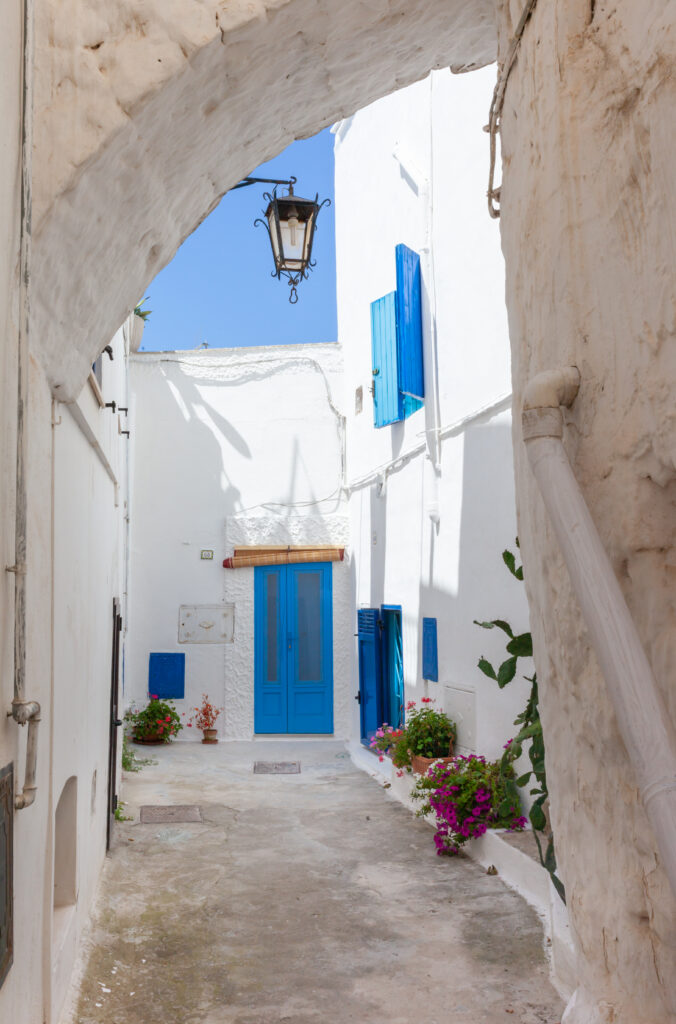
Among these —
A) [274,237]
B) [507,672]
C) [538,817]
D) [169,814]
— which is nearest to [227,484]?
[169,814]

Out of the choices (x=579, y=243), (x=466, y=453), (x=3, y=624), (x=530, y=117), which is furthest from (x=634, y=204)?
(x=466, y=453)

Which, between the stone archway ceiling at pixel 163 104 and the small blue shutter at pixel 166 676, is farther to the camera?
the small blue shutter at pixel 166 676

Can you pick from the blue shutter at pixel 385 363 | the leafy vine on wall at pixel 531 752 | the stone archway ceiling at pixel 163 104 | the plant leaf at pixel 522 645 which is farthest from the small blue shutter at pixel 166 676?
the stone archway ceiling at pixel 163 104

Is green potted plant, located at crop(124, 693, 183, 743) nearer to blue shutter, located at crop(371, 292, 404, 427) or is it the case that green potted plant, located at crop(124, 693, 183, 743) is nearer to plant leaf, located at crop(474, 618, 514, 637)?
blue shutter, located at crop(371, 292, 404, 427)

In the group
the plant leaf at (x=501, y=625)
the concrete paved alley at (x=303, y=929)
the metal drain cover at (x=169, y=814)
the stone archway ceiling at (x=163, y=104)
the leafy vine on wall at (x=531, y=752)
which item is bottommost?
the concrete paved alley at (x=303, y=929)

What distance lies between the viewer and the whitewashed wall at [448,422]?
708 centimetres

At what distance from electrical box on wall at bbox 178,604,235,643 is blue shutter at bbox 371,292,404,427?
377 cm

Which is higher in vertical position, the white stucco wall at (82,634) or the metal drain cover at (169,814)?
the white stucco wall at (82,634)

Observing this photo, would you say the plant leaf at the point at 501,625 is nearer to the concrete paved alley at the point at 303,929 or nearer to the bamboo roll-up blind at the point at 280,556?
the concrete paved alley at the point at 303,929

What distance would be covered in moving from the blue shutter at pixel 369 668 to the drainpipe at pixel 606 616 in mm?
8591

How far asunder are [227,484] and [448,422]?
553 centimetres

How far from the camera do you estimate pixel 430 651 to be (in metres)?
8.58

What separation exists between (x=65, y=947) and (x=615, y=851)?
9.98 ft

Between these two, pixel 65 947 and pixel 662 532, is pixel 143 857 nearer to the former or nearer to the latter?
pixel 65 947
